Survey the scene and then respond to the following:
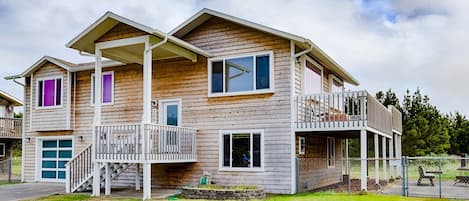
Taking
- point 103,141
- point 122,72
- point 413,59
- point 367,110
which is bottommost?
point 103,141

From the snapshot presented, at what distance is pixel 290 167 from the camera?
1506cm

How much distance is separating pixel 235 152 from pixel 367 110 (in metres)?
4.38

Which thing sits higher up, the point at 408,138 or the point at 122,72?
the point at 122,72

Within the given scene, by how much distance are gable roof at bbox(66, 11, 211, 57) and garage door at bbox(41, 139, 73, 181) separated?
5893 millimetres

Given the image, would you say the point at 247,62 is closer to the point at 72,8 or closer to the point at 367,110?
the point at 367,110

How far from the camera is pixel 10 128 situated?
2789cm

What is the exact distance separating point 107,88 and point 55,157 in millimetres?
4168

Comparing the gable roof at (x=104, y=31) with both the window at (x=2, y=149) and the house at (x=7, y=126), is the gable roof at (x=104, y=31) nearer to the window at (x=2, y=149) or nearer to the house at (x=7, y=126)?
the house at (x=7, y=126)

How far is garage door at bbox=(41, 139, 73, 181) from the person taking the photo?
20.2 m

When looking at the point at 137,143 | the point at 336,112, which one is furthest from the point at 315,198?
the point at 137,143

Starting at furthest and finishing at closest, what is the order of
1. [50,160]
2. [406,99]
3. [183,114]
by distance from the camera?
[406,99] → [50,160] → [183,114]

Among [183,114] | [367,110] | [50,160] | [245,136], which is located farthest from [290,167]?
[50,160]

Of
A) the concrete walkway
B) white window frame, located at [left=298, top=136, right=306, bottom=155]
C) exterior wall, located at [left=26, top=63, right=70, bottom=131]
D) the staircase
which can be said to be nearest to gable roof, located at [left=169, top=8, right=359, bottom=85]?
white window frame, located at [left=298, top=136, right=306, bottom=155]

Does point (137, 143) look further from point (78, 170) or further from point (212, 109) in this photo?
point (78, 170)
